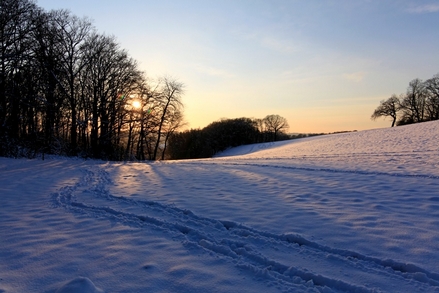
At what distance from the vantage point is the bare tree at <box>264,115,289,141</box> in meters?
94.2

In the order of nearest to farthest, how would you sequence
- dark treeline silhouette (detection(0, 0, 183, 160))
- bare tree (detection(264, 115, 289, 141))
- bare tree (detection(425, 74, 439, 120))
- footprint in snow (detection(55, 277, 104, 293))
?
footprint in snow (detection(55, 277, 104, 293)) < dark treeline silhouette (detection(0, 0, 183, 160)) < bare tree (detection(425, 74, 439, 120)) < bare tree (detection(264, 115, 289, 141))

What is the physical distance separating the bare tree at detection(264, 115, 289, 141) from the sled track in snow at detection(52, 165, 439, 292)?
89516mm

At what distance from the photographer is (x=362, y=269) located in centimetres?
401

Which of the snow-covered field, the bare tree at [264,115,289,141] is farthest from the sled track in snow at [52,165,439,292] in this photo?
the bare tree at [264,115,289,141]

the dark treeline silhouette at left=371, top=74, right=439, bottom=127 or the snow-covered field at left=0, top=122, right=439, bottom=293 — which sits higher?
the dark treeline silhouette at left=371, top=74, right=439, bottom=127

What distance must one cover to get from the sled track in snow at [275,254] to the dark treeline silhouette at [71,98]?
16696 millimetres

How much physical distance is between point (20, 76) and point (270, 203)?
21.4 meters

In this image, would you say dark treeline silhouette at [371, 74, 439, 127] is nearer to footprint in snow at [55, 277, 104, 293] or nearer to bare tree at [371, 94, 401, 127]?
bare tree at [371, 94, 401, 127]

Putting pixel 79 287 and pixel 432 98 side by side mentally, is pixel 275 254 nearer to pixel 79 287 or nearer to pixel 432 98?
pixel 79 287

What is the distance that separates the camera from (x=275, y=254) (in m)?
4.50

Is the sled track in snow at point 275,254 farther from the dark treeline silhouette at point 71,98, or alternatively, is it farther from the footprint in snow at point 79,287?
the dark treeline silhouette at point 71,98

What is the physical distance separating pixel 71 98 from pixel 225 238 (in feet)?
88.9

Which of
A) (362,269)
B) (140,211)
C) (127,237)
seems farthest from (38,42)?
(362,269)

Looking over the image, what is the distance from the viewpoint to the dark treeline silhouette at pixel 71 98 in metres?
19.0
